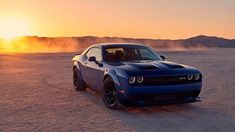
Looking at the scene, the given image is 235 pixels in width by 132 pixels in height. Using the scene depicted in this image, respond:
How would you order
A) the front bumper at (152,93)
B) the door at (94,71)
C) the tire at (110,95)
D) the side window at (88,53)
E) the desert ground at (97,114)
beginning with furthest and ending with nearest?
the side window at (88,53), the door at (94,71), the tire at (110,95), the front bumper at (152,93), the desert ground at (97,114)

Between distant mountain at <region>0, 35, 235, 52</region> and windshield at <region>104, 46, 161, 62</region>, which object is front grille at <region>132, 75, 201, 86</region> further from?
distant mountain at <region>0, 35, 235, 52</region>

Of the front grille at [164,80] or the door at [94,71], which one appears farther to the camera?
the door at [94,71]

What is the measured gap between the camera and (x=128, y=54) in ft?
28.8

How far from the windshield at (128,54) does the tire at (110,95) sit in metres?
0.79

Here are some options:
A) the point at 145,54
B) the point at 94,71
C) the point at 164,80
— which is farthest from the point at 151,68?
the point at 94,71

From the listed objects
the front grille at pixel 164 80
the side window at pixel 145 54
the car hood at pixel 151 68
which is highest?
the side window at pixel 145 54

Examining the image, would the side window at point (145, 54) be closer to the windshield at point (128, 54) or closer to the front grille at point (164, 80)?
the windshield at point (128, 54)

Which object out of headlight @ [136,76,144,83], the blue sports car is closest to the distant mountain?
the blue sports car

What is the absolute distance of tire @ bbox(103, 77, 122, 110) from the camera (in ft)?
25.4

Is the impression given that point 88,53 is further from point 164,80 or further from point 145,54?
point 164,80

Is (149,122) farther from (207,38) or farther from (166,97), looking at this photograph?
(207,38)

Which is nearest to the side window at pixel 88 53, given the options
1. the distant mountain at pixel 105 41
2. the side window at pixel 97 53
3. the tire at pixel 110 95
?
the side window at pixel 97 53

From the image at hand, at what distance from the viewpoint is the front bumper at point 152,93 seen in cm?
714

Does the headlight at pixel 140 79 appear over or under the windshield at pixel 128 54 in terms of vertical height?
under
